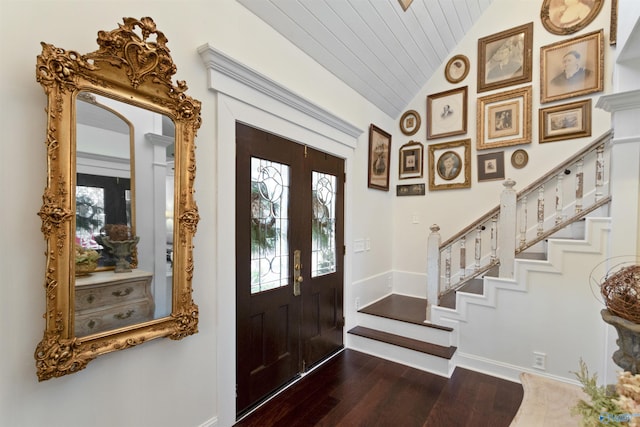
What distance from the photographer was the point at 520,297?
2.69 m

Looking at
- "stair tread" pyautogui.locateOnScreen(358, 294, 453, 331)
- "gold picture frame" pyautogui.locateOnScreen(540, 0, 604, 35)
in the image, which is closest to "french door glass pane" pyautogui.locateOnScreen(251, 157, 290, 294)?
"stair tread" pyautogui.locateOnScreen(358, 294, 453, 331)

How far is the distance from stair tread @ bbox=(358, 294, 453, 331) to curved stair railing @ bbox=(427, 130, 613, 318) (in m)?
0.21

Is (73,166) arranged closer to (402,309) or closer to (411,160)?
(402,309)

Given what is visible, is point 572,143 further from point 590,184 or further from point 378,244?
point 378,244

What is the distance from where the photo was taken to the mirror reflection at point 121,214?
1.33 m

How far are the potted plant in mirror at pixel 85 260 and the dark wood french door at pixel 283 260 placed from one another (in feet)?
2.89

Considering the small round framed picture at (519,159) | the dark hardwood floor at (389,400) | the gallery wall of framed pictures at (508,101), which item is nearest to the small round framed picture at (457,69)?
the gallery wall of framed pictures at (508,101)

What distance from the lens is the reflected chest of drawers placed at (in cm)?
133

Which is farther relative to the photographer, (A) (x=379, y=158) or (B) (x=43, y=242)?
(A) (x=379, y=158)

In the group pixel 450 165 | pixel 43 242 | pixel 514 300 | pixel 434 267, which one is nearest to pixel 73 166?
pixel 43 242

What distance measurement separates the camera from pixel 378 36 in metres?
2.90

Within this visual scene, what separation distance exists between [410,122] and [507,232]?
6.83 feet

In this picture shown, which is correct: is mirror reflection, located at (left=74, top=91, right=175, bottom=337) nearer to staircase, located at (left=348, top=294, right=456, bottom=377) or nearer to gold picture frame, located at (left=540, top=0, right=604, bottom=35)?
staircase, located at (left=348, top=294, right=456, bottom=377)

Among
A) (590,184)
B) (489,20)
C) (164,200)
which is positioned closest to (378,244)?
(590,184)
